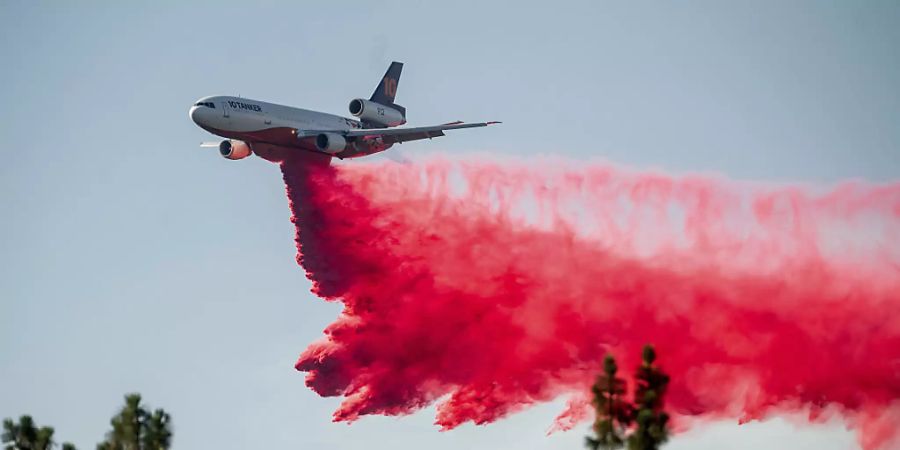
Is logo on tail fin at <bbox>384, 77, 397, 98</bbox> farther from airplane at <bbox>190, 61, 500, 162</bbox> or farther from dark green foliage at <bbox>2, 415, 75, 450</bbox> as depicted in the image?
dark green foliage at <bbox>2, 415, 75, 450</bbox>

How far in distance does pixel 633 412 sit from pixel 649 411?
3.05ft

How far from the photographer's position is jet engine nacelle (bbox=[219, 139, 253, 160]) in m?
105

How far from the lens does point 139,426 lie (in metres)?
82.2

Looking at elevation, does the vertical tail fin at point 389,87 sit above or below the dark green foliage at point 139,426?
above

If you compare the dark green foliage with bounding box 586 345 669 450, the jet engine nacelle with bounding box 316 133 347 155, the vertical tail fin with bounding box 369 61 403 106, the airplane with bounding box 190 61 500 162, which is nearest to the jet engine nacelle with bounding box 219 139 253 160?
the airplane with bounding box 190 61 500 162

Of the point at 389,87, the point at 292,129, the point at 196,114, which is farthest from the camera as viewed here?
the point at 389,87

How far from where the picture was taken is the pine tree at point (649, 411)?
69625mm

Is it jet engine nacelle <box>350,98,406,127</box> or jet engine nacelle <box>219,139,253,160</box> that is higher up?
jet engine nacelle <box>350,98,406,127</box>

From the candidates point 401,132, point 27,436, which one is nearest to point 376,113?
point 401,132

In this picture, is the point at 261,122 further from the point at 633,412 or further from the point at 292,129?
the point at 633,412

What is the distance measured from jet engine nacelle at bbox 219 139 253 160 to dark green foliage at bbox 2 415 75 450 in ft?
71.8

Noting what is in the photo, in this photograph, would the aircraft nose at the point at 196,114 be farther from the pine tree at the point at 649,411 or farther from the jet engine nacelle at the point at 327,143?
the pine tree at the point at 649,411

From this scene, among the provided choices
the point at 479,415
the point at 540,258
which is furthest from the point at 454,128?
the point at 479,415

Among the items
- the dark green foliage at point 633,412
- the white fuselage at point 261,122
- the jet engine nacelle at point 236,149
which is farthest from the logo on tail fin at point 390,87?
the dark green foliage at point 633,412
